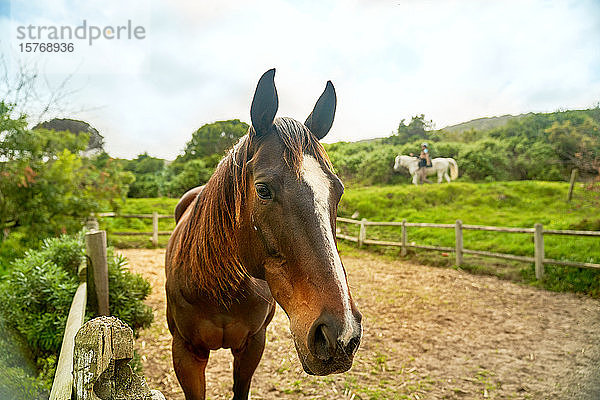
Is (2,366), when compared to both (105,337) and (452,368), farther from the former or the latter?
(452,368)

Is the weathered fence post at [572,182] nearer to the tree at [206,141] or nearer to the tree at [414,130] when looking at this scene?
the tree at [414,130]

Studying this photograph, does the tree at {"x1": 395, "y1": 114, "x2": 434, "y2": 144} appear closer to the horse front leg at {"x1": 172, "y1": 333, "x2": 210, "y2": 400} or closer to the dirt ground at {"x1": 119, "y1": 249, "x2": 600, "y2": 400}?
the dirt ground at {"x1": 119, "y1": 249, "x2": 600, "y2": 400}

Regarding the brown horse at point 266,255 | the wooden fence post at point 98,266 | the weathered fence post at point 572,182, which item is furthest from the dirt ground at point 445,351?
the weathered fence post at point 572,182

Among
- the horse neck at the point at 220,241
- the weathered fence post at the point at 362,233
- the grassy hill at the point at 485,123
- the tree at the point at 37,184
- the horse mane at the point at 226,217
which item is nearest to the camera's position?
the horse mane at the point at 226,217

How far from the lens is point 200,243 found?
1.66 meters

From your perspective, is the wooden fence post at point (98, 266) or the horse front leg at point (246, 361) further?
the wooden fence post at point (98, 266)

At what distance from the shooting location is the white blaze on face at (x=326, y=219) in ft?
3.12

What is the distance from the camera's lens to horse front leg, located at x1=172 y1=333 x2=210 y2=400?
5.97 ft

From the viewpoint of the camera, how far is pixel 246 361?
204 centimetres

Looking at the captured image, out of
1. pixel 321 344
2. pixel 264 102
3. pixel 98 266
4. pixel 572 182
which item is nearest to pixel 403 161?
pixel 572 182

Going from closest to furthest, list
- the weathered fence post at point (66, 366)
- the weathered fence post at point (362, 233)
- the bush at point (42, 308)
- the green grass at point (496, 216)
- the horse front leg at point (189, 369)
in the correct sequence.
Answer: the weathered fence post at point (66, 366), the horse front leg at point (189, 369), the bush at point (42, 308), the green grass at point (496, 216), the weathered fence post at point (362, 233)

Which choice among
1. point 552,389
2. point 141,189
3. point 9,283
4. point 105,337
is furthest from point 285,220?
point 141,189

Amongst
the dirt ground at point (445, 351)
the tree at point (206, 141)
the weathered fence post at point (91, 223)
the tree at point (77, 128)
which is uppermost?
the tree at point (206, 141)

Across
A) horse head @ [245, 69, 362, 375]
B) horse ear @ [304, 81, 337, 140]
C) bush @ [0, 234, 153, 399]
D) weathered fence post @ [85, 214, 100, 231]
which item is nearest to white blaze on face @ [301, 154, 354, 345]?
horse head @ [245, 69, 362, 375]
